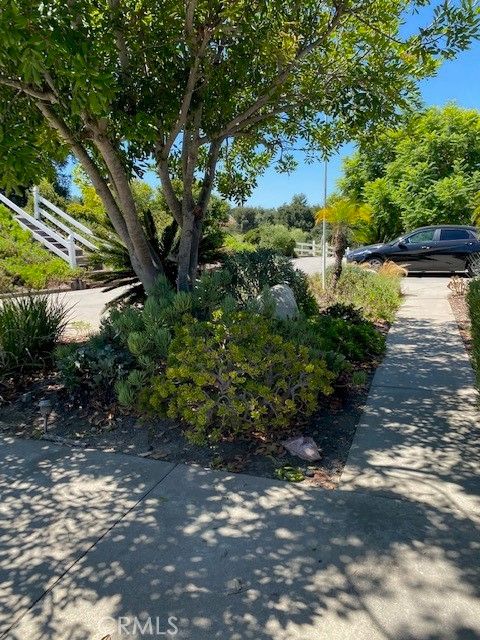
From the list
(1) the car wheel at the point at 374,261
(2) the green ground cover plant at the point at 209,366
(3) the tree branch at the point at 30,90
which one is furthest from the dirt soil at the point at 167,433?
(1) the car wheel at the point at 374,261

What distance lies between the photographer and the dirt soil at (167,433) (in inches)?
122

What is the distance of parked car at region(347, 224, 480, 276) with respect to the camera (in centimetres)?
1396

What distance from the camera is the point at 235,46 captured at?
200 inches

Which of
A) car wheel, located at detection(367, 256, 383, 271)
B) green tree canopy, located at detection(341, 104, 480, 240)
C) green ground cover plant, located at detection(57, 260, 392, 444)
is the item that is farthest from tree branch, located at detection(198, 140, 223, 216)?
green tree canopy, located at detection(341, 104, 480, 240)

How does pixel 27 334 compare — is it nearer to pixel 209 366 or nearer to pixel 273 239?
pixel 209 366

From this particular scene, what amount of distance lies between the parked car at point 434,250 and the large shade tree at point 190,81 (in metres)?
9.15

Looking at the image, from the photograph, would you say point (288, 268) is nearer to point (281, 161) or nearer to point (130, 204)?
point (281, 161)

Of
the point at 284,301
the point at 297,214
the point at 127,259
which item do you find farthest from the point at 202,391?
the point at 297,214

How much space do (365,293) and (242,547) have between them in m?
7.45

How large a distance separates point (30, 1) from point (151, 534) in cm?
355

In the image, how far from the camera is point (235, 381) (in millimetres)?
3295

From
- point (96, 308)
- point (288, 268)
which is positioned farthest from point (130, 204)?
point (96, 308)

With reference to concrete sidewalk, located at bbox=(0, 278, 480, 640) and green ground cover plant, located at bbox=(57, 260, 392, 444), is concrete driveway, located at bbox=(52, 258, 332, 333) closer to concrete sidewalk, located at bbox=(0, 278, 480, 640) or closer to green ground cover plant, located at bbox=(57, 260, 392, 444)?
green ground cover plant, located at bbox=(57, 260, 392, 444)

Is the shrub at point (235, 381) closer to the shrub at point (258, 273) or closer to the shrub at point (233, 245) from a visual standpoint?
the shrub at point (258, 273)
